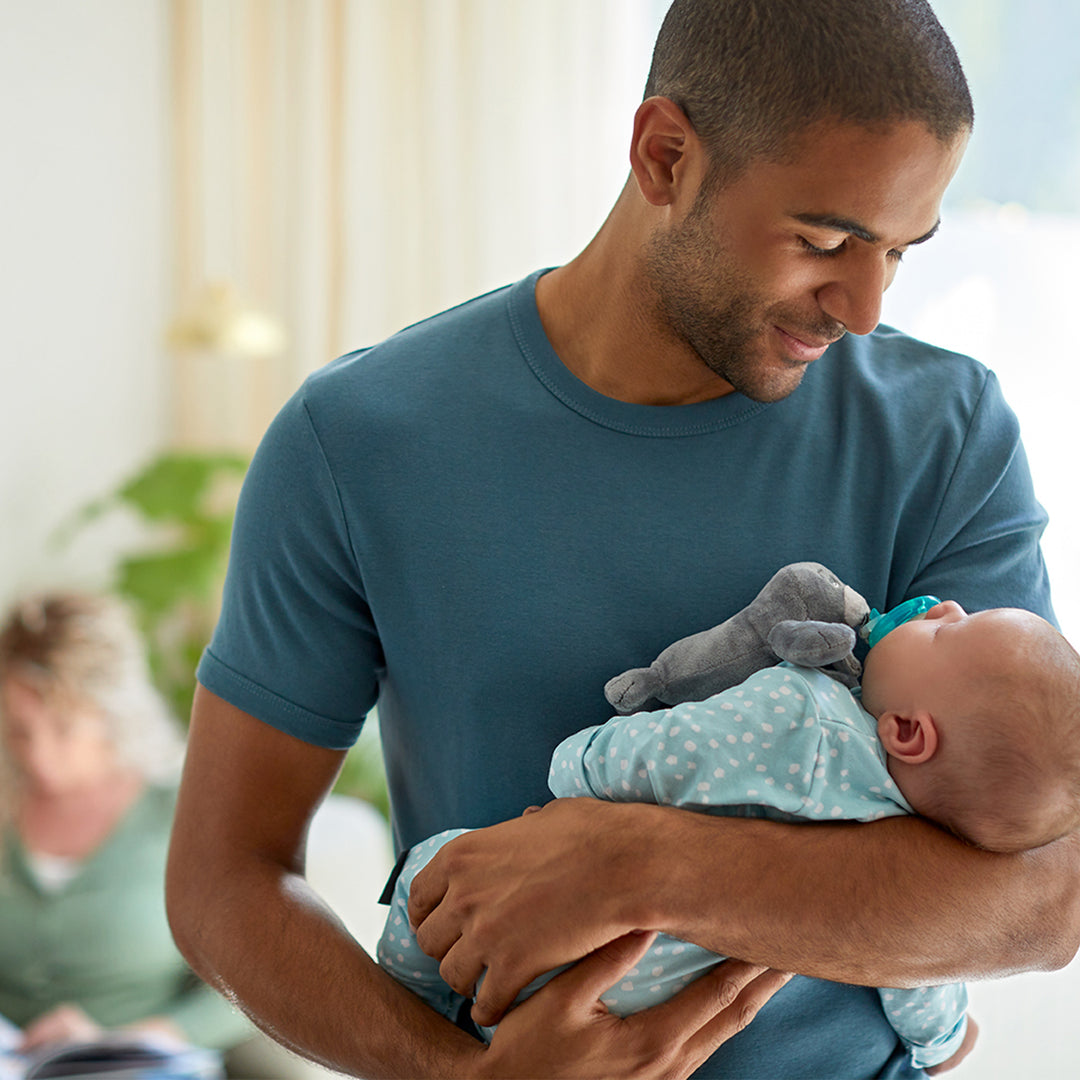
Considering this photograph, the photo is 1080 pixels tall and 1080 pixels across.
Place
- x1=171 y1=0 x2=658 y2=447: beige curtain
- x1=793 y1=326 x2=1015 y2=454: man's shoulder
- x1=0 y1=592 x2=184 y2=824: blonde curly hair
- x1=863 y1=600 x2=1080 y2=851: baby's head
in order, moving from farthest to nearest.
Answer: x1=171 y1=0 x2=658 y2=447: beige curtain
x1=0 y1=592 x2=184 y2=824: blonde curly hair
x1=793 y1=326 x2=1015 y2=454: man's shoulder
x1=863 y1=600 x2=1080 y2=851: baby's head

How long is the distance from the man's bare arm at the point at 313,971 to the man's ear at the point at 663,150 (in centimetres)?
69

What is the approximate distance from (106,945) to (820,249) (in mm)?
1983

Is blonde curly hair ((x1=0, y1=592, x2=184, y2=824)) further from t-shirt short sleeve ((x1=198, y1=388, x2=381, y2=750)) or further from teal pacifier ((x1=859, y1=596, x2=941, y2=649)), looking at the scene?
teal pacifier ((x1=859, y1=596, x2=941, y2=649))

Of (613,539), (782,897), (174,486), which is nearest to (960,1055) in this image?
(782,897)

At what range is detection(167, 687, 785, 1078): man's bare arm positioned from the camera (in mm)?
1015

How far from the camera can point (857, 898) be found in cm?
95

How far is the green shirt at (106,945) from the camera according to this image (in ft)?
7.52

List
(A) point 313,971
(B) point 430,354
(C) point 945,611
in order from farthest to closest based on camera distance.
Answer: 1. (B) point 430,354
2. (A) point 313,971
3. (C) point 945,611

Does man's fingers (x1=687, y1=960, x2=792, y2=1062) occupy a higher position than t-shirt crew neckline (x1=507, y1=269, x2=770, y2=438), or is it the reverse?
t-shirt crew neckline (x1=507, y1=269, x2=770, y2=438)

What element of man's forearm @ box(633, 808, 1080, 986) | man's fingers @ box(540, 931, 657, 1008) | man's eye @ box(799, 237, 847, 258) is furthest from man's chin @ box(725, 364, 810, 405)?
man's fingers @ box(540, 931, 657, 1008)

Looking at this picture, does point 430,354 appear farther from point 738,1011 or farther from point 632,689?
point 738,1011

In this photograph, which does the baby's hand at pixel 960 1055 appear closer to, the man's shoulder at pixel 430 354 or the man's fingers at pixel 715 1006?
the man's fingers at pixel 715 1006

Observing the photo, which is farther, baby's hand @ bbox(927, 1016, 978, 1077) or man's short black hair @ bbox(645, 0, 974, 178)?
baby's hand @ bbox(927, 1016, 978, 1077)

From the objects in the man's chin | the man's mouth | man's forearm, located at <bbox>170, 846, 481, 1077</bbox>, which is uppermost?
the man's mouth
